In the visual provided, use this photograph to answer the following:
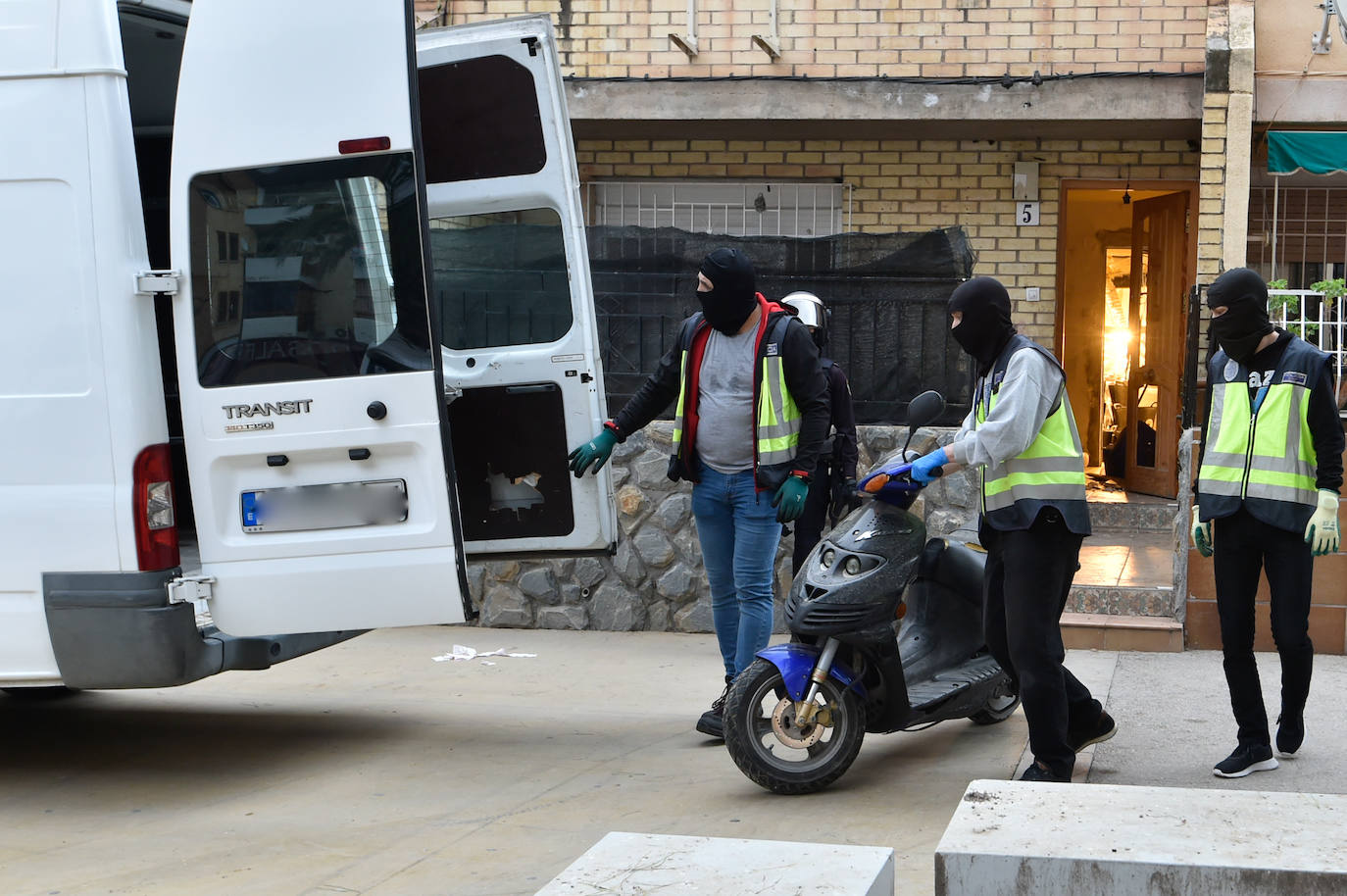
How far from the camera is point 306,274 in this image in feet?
16.4

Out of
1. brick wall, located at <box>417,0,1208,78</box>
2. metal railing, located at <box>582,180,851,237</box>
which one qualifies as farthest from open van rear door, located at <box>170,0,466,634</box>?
metal railing, located at <box>582,180,851,237</box>

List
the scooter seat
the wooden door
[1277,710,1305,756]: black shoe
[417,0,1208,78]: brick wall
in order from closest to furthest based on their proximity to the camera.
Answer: [1277,710,1305,756]: black shoe < the scooter seat < [417,0,1208,78]: brick wall < the wooden door

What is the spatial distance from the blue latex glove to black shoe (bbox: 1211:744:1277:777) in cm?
149

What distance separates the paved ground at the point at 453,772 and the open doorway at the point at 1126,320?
13.8ft

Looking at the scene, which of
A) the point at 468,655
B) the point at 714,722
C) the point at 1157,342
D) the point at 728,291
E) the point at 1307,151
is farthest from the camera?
the point at 1157,342

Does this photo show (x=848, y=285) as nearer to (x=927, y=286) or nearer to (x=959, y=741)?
(x=927, y=286)

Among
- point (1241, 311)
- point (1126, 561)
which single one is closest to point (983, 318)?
point (1241, 311)

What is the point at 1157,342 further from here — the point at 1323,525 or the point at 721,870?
the point at 721,870

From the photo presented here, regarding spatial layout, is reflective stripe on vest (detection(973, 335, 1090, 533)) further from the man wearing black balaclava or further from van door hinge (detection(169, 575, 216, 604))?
van door hinge (detection(169, 575, 216, 604))

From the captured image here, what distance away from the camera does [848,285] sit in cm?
800

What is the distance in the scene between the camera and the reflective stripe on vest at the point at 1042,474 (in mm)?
4586

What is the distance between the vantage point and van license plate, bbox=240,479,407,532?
16.4 feet

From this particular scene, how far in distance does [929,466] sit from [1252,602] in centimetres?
138

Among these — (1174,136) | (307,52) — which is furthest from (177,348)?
(1174,136)
